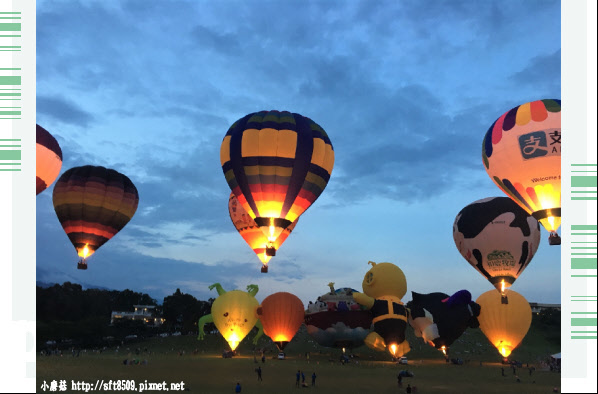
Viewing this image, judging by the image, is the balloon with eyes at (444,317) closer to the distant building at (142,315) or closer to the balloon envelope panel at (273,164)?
the balloon envelope panel at (273,164)

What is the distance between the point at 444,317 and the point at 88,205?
63.7 ft

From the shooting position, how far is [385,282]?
29.4m

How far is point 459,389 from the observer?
62.8 ft

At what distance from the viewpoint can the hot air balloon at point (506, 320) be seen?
27.5 meters

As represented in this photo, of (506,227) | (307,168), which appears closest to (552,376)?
(506,227)

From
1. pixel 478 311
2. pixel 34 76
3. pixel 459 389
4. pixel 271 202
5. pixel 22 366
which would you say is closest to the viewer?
pixel 22 366

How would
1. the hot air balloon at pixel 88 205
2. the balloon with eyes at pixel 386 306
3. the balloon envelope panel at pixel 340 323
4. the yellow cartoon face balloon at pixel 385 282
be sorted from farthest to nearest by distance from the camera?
the yellow cartoon face balloon at pixel 385 282, the balloon envelope panel at pixel 340 323, the balloon with eyes at pixel 386 306, the hot air balloon at pixel 88 205

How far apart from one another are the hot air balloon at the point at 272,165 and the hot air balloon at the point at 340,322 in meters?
9.02

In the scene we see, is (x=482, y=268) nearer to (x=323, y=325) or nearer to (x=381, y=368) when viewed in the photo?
(x=381, y=368)

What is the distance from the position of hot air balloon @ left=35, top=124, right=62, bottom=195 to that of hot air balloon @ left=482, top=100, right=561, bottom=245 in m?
19.3

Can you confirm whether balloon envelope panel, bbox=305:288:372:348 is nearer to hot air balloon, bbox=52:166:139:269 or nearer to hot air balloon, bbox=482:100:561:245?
hot air balloon, bbox=482:100:561:245

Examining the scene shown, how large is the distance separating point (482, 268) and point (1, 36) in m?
22.9

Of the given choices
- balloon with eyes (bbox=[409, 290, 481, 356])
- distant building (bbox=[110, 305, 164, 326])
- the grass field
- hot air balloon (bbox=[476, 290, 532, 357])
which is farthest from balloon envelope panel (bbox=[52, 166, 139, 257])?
distant building (bbox=[110, 305, 164, 326])

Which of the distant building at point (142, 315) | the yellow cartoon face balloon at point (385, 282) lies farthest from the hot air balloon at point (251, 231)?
the distant building at point (142, 315)
